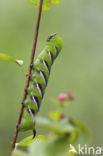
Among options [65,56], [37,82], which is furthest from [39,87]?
[65,56]

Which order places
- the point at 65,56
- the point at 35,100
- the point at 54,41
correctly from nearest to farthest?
the point at 35,100, the point at 54,41, the point at 65,56

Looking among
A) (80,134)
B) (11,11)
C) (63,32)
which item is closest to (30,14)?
(11,11)

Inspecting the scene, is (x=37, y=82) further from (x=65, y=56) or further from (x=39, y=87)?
(x=65, y=56)

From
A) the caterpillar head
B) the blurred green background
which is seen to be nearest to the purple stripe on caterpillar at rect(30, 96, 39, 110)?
the caterpillar head

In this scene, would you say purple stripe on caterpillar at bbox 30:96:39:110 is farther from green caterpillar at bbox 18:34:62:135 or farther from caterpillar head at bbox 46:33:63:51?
caterpillar head at bbox 46:33:63:51

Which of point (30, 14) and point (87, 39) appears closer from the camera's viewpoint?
point (30, 14)

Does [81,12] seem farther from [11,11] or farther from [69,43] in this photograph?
[11,11]
